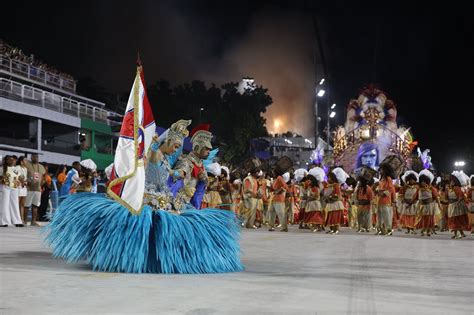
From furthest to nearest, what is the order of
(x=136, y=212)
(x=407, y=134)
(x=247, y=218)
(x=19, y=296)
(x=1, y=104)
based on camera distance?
(x=407, y=134) → (x=1, y=104) → (x=247, y=218) → (x=136, y=212) → (x=19, y=296)

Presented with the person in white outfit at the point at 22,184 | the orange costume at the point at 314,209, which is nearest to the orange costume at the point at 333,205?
the orange costume at the point at 314,209

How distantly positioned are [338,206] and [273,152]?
34.0 m

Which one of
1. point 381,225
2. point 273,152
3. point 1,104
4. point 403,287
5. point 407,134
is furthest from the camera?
point 273,152

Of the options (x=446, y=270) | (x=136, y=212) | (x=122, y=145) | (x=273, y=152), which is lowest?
(x=446, y=270)

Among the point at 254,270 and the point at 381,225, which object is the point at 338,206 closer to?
the point at 381,225

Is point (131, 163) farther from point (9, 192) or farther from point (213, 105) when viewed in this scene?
point (213, 105)

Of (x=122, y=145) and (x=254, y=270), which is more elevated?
(x=122, y=145)

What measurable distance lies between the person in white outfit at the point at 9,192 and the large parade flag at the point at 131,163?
945 cm

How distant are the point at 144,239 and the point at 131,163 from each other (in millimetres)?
851

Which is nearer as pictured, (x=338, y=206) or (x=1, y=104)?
(x=338, y=206)

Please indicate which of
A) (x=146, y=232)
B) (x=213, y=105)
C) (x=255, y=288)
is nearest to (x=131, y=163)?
(x=146, y=232)

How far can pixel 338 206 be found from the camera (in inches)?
765

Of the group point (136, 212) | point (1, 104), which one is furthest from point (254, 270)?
point (1, 104)

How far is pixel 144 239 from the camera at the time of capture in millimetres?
7387
